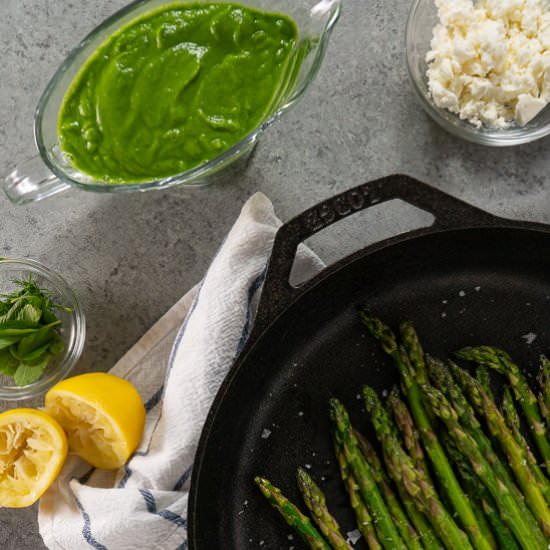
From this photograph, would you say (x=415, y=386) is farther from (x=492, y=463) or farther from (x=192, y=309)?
(x=192, y=309)

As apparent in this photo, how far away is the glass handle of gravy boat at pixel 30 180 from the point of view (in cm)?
170

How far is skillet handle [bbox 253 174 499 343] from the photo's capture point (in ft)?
5.08

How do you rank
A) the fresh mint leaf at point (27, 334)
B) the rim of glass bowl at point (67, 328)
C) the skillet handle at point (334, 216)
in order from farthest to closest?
the rim of glass bowl at point (67, 328)
the fresh mint leaf at point (27, 334)
the skillet handle at point (334, 216)

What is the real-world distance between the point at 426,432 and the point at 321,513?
0.93 feet

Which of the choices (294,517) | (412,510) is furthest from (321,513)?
(412,510)

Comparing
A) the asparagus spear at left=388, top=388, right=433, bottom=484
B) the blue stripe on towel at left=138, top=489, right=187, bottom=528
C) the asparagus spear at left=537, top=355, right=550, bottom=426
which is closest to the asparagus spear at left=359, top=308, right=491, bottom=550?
the asparagus spear at left=388, top=388, right=433, bottom=484

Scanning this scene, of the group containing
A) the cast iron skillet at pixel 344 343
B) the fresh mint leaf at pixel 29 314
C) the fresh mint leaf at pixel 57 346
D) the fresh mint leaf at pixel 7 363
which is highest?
the fresh mint leaf at pixel 29 314

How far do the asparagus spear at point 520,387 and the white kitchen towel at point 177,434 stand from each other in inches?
15.9

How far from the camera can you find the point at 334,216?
5.10 feet

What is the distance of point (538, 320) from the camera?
1.73 metres

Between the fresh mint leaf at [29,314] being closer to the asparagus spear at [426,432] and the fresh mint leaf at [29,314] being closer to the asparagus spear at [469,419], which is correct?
the asparagus spear at [426,432]

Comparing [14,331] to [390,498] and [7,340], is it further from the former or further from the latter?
[390,498]

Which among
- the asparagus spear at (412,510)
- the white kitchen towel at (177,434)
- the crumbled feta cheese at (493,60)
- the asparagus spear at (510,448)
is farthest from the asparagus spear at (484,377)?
the crumbled feta cheese at (493,60)

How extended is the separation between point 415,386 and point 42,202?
97cm
